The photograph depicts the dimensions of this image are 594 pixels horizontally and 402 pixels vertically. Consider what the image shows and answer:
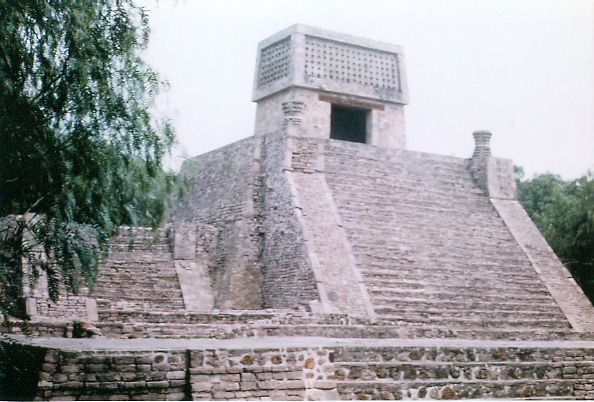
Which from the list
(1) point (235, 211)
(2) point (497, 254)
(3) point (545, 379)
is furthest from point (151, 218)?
(2) point (497, 254)

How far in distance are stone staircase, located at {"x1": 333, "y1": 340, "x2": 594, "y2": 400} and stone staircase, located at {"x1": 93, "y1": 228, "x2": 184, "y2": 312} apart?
6.27m

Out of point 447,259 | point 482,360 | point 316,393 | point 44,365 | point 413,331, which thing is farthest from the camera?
point 447,259

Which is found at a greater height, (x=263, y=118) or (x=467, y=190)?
(x=263, y=118)

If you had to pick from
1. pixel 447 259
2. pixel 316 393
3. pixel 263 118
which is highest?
pixel 263 118

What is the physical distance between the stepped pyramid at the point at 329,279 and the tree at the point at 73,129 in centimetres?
62

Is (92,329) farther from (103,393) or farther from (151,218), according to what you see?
(103,393)

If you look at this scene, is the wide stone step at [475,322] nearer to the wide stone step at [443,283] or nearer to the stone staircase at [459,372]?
the wide stone step at [443,283]

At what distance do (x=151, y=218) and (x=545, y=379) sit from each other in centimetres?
409

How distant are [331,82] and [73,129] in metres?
13.4

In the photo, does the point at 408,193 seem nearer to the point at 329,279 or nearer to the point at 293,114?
the point at 293,114

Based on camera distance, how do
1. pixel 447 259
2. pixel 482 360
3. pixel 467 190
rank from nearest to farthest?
pixel 482 360 → pixel 447 259 → pixel 467 190

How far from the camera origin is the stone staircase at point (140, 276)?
13.0m

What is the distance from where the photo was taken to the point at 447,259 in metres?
14.6

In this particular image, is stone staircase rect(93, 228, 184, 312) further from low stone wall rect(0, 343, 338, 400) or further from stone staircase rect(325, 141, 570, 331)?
low stone wall rect(0, 343, 338, 400)
